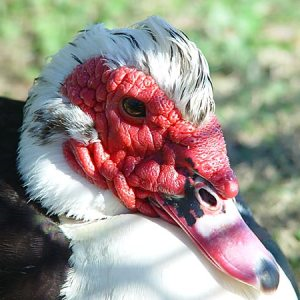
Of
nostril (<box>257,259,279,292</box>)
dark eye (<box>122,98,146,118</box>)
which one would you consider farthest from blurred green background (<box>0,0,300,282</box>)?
dark eye (<box>122,98,146,118</box>)

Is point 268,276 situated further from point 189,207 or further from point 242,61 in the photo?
point 242,61

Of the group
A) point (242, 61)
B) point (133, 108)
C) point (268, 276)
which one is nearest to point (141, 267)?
point (268, 276)

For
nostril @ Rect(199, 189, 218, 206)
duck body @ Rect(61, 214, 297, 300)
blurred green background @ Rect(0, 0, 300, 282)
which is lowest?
blurred green background @ Rect(0, 0, 300, 282)

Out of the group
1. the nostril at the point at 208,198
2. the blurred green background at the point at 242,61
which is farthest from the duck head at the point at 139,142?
the blurred green background at the point at 242,61

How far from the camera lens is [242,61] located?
5938mm

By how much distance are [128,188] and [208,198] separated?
32cm

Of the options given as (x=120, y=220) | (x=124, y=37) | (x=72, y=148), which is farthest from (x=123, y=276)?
(x=124, y=37)

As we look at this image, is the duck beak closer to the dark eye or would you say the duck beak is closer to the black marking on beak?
the black marking on beak

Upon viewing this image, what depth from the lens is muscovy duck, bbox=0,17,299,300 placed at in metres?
3.13

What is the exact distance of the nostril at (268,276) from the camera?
3117 millimetres

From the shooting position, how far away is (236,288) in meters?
3.21

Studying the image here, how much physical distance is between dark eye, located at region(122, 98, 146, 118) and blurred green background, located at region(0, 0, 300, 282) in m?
1.80

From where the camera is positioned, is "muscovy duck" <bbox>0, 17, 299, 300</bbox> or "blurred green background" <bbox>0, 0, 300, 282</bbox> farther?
"blurred green background" <bbox>0, 0, 300, 282</bbox>

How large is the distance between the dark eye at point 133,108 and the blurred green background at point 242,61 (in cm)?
180
